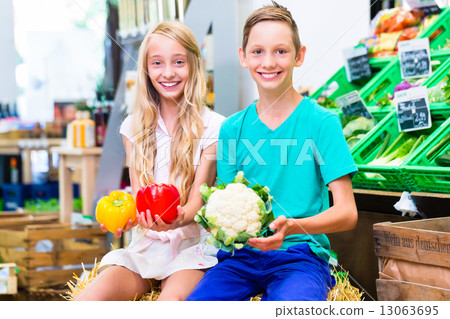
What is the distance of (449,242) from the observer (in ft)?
4.56

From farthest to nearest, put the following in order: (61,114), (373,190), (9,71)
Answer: (61,114) < (373,190) < (9,71)

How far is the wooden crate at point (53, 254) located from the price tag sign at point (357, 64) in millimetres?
1492

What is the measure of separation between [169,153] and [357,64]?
3.73ft

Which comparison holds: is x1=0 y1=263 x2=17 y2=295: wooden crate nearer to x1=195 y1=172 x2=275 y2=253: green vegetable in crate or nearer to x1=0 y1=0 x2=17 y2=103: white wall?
x1=0 y1=0 x2=17 y2=103: white wall

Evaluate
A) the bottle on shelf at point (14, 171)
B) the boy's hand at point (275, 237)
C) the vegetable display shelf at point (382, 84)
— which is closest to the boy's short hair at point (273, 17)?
the boy's hand at point (275, 237)

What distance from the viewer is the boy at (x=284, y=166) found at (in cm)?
144

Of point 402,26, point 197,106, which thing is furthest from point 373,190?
point 402,26

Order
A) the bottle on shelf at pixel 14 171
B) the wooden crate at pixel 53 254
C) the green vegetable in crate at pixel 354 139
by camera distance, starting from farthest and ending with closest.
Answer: the bottle on shelf at pixel 14 171
the wooden crate at pixel 53 254
the green vegetable in crate at pixel 354 139

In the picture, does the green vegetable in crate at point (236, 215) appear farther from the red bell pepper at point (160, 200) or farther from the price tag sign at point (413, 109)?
the price tag sign at point (413, 109)

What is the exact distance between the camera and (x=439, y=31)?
2381 mm

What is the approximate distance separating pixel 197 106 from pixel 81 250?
5.33 feet

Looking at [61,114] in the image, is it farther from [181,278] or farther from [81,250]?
[181,278]

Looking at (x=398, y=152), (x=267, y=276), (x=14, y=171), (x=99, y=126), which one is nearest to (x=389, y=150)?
(x=398, y=152)
